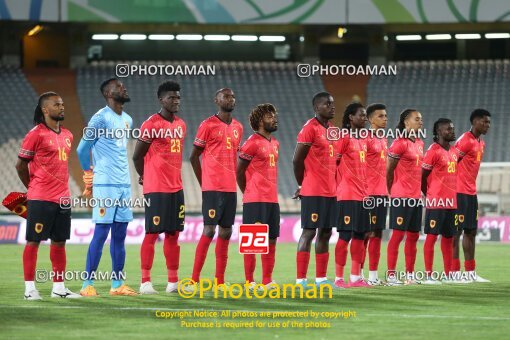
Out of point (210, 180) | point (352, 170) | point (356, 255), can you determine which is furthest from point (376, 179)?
point (210, 180)

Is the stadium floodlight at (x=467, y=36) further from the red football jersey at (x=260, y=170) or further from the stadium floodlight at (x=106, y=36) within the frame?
the red football jersey at (x=260, y=170)

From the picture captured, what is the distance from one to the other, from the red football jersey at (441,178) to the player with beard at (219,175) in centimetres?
338

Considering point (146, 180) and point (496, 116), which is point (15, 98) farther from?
point (146, 180)

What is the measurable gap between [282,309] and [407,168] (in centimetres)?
482

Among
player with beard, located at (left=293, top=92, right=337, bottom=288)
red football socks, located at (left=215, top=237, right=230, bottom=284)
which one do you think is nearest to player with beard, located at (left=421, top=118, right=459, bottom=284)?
player with beard, located at (left=293, top=92, right=337, bottom=288)

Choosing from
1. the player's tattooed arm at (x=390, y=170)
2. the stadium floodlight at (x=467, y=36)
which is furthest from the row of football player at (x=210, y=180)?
the stadium floodlight at (x=467, y=36)

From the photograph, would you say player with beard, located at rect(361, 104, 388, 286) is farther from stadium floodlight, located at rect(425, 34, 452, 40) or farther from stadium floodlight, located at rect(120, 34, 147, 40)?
stadium floodlight, located at rect(425, 34, 452, 40)

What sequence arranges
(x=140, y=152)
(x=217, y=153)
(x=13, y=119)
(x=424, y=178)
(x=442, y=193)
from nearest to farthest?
(x=140, y=152) → (x=217, y=153) → (x=442, y=193) → (x=424, y=178) → (x=13, y=119)

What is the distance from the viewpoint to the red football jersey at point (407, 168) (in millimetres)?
15164

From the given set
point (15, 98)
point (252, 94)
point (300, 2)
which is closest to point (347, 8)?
point (300, 2)

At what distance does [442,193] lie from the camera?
15.4 meters

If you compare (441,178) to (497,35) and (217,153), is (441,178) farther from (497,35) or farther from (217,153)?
(497,35)

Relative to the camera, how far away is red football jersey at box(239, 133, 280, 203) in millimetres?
13227

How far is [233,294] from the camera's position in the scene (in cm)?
1271
